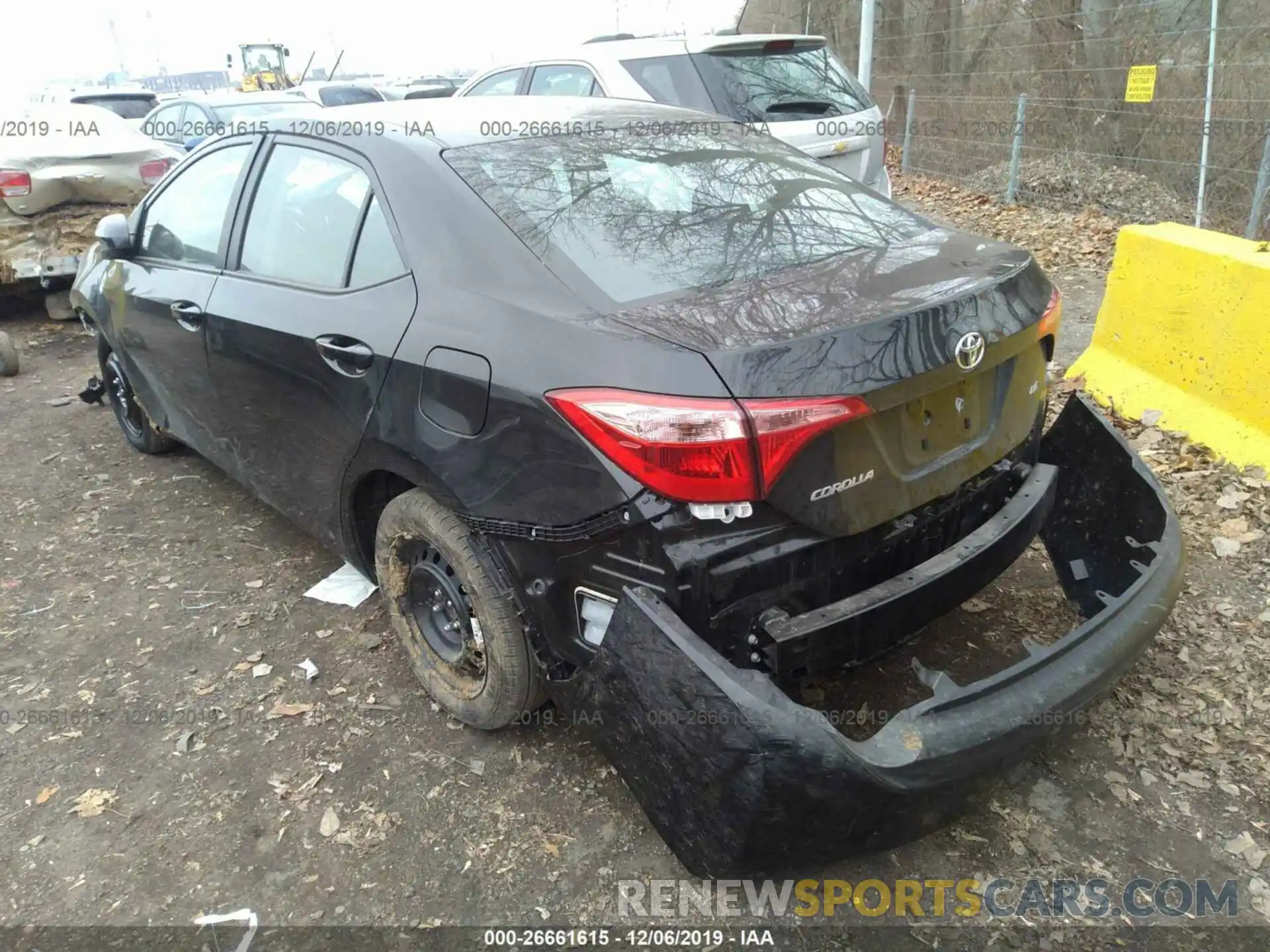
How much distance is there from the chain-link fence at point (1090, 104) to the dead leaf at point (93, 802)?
8.13 m

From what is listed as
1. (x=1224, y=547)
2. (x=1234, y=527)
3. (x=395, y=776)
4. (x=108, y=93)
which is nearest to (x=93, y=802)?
(x=395, y=776)

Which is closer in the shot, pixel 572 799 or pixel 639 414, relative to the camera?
pixel 639 414

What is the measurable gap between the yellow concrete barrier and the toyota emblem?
7.46 ft

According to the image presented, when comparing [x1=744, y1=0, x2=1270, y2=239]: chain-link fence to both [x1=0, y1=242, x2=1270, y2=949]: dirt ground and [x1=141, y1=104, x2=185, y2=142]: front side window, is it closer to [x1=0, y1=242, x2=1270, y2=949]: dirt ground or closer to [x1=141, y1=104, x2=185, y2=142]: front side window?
[x1=0, y1=242, x2=1270, y2=949]: dirt ground

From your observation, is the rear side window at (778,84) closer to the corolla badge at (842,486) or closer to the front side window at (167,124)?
the corolla badge at (842,486)

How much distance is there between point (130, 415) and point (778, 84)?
4945 millimetres

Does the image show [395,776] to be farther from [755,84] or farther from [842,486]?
[755,84]

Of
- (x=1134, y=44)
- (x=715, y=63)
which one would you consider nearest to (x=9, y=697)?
(x=715, y=63)

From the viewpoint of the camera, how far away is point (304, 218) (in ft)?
10.0

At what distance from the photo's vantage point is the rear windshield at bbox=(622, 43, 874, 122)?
638 centimetres

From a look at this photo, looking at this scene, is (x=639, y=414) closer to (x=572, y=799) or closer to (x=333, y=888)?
(x=572, y=799)

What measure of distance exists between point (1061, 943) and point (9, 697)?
3340 millimetres

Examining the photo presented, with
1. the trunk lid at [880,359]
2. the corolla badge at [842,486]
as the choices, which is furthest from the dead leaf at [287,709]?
the corolla badge at [842,486]

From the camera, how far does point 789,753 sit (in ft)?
5.88
